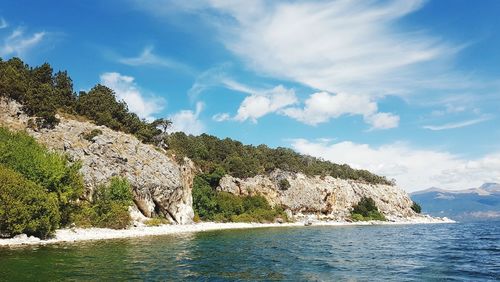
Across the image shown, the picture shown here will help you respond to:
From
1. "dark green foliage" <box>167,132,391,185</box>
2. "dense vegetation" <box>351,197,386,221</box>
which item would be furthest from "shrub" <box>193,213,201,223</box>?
"dense vegetation" <box>351,197,386,221</box>

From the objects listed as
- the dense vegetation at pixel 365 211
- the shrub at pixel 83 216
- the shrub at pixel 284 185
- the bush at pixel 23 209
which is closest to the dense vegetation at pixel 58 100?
the shrub at pixel 83 216

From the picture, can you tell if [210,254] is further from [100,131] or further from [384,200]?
[384,200]

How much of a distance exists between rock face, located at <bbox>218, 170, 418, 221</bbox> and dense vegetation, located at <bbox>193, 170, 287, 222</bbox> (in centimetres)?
517

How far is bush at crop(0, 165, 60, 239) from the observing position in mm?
43625

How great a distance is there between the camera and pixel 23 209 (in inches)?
1752

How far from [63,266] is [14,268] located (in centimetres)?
341

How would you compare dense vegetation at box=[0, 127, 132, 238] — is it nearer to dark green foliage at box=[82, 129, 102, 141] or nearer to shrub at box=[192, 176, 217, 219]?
dark green foliage at box=[82, 129, 102, 141]

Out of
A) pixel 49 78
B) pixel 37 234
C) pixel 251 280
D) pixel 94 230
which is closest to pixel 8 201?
pixel 37 234

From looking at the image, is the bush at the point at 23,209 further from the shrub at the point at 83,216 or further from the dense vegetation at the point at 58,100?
the dense vegetation at the point at 58,100

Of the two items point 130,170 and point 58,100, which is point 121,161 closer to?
point 130,170

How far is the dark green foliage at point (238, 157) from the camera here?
142 metres

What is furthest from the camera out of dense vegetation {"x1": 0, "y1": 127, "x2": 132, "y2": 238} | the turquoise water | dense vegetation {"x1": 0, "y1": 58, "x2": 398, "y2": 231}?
dense vegetation {"x1": 0, "y1": 58, "x2": 398, "y2": 231}

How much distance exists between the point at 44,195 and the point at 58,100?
5837 centimetres

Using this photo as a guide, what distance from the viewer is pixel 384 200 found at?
196 m
